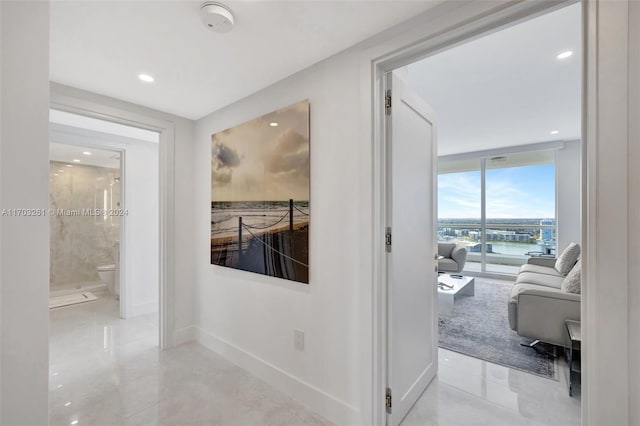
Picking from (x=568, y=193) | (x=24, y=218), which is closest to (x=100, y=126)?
(x=24, y=218)

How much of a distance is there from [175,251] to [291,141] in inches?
67.4

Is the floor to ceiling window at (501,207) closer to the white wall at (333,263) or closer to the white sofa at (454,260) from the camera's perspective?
the white sofa at (454,260)

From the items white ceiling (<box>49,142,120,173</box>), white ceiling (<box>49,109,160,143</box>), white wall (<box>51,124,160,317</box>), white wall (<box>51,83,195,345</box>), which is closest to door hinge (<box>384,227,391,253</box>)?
white wall (<box>51,83,195,345</box>)

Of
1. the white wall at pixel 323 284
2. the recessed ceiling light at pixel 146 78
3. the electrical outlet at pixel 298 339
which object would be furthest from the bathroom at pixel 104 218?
the electrical outlet at pixel 298 339

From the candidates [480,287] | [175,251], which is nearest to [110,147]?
[175,251]

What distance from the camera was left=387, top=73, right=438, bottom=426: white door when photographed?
167cm

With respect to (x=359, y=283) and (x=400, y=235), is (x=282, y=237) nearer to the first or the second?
(x=359, y=283)

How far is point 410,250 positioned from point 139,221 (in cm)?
354

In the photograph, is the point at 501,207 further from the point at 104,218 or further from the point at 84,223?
the point at 84,223

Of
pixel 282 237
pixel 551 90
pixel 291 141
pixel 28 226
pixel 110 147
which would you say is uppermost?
pixel 551 90

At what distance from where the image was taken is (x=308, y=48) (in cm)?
175

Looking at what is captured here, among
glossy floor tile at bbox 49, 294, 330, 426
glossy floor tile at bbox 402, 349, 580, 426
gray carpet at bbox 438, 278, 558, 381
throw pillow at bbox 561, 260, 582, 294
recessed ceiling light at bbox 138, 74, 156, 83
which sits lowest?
glossy floor tile at bbox 49, 294, 330, 426

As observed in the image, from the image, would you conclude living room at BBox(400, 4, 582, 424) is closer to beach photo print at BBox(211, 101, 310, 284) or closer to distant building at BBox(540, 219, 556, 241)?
distant building at BBox(540, 219, 556, 241)

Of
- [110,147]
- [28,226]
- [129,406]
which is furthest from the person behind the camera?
[110,147]
